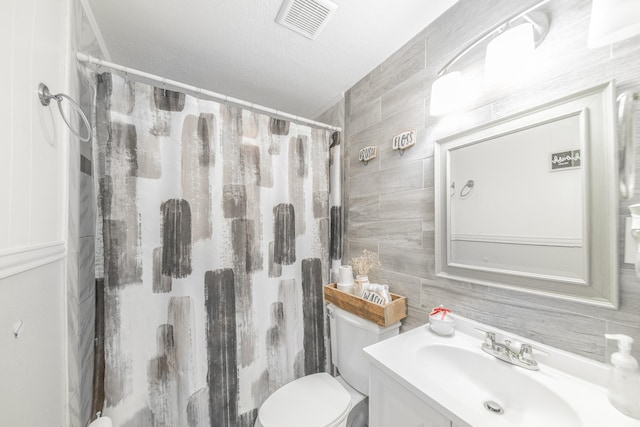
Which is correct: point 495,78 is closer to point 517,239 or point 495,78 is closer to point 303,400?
point 517,239

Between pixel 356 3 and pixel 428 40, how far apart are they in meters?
0.39

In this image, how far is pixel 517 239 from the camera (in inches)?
31.5

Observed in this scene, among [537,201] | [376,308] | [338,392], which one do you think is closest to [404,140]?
[537,201]

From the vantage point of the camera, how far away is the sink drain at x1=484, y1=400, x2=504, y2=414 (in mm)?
667

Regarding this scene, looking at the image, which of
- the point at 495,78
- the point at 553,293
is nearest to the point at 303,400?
the point at 553,293

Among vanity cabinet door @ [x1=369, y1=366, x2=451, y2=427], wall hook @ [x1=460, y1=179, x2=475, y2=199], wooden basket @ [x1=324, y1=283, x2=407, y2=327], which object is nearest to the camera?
vanity cabinet door @ [x1=369, y1=366, x2=451, y2=427]

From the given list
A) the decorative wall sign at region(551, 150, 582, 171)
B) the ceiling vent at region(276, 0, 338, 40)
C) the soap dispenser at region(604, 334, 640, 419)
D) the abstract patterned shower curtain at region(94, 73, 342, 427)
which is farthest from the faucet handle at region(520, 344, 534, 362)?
the ceiling vent at region(276, 0, 338, 40)

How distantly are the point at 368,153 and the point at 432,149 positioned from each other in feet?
1.36

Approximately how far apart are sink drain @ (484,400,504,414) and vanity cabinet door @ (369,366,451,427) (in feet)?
0.66

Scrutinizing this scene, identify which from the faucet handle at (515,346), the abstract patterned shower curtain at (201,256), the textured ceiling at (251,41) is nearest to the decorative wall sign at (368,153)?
the abstract patterned shower curtain at (201,256)

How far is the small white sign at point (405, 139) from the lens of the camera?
1138 millimetres

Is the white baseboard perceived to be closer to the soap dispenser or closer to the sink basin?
the sink basin

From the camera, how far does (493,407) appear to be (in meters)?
0.68

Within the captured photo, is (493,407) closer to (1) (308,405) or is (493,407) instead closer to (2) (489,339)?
(2) (489,339)
